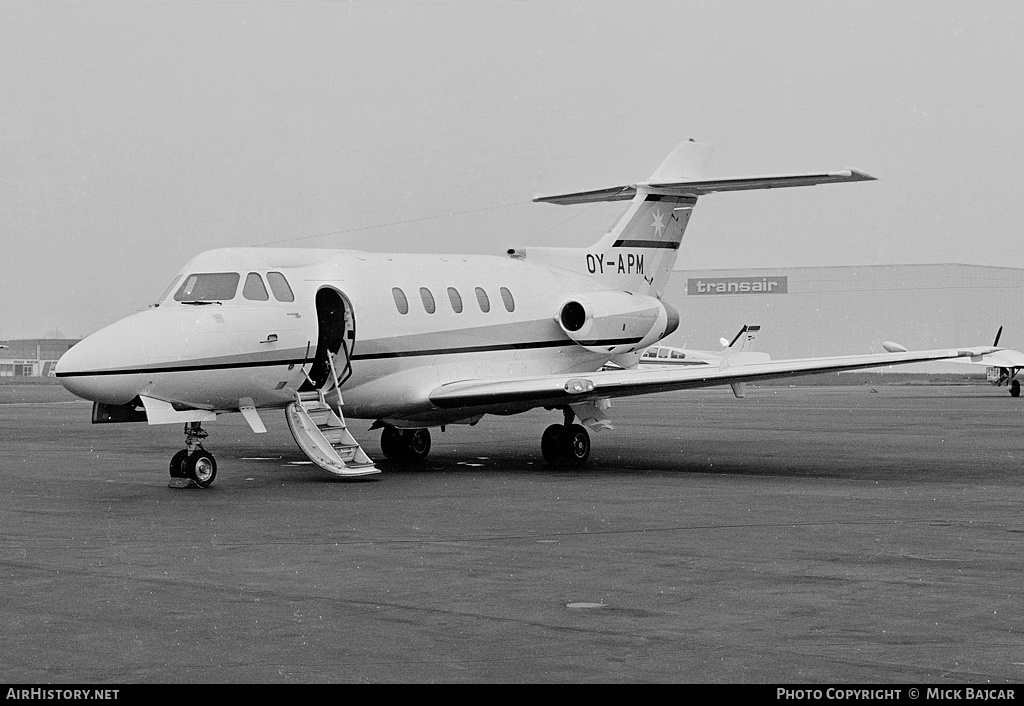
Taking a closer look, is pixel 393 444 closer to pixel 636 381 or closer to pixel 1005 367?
pixel 636 381

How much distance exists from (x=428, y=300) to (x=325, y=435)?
3058 mm

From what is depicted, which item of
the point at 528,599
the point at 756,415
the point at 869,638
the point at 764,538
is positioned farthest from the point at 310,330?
the point at 756,415

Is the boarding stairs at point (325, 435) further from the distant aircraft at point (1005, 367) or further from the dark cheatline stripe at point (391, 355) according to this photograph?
the distant aircraft at point (1005, 367)

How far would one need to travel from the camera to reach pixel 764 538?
1101 centimetres

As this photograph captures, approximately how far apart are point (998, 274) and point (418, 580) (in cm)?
8513

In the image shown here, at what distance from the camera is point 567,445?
1947 cm

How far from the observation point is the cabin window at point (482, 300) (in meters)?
19.6

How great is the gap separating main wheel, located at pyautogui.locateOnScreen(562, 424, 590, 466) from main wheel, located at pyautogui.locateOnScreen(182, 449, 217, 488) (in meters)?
5.85

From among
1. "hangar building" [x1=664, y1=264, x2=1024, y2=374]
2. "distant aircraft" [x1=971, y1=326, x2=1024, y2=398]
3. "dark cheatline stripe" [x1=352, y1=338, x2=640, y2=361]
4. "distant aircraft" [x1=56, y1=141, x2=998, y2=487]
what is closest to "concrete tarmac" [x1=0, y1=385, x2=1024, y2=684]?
"distant aircraft" [x1=56, y1=141, x2=998, y2=487]

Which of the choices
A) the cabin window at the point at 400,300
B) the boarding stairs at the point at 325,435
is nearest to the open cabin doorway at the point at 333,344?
the boarding stairs at the point at 325,435

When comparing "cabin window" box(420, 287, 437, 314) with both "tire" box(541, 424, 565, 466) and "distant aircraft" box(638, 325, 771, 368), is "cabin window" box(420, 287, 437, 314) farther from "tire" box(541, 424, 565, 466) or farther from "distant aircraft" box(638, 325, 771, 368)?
"distant aircraft" box(638, 325, 771, 368)

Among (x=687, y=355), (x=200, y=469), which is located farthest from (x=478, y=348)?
(x=687, y=355)

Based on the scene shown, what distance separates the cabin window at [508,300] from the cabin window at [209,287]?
4.87 meters

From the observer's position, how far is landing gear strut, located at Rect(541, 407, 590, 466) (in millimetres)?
19438
